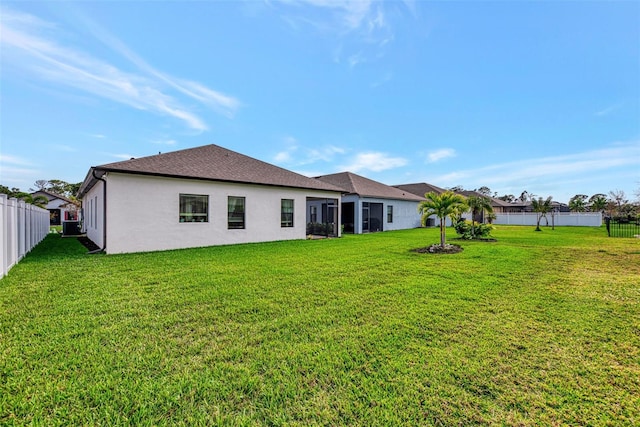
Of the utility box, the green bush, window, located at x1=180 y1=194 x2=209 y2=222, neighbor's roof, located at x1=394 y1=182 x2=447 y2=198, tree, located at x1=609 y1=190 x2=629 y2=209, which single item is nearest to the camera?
window, located at x1=180 y1=194 x2=209 y2=222

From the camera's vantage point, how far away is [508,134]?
2106cm

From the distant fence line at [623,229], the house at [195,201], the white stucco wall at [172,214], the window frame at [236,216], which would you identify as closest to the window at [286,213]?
the house at [195,201]

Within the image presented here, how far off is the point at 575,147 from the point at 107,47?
3270 cm

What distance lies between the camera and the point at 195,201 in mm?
12023

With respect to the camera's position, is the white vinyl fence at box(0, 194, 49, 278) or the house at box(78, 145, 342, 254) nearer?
the white vinyl fence at box(0, 194, 49, 278)

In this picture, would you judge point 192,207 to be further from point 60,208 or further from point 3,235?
point 60,208

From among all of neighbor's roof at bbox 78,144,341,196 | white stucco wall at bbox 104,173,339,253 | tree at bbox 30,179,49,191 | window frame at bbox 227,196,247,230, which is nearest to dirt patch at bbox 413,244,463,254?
neighbor's roof at bbox 78,144,341,196

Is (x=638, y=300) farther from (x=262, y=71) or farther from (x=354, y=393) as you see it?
(x=262, y=71)

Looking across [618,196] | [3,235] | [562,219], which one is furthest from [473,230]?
[618,196]

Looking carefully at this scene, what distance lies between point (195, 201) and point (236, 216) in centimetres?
195

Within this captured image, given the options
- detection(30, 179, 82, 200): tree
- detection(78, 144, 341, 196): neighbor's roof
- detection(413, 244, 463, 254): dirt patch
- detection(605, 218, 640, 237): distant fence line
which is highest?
detection(30, 179, 82, 200): tree

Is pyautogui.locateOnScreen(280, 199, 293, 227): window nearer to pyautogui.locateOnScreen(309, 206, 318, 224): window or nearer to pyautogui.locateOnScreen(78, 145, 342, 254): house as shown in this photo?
pyautogui.locateOnScreen(78, 145, 342, 254): house

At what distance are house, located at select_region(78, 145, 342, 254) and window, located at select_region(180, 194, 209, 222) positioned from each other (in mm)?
40

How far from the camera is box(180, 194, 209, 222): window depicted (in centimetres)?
1170
